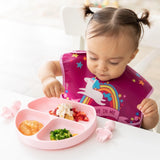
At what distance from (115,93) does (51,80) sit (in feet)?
0.89

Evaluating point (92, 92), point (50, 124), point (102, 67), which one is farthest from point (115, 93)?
point (50, 124)

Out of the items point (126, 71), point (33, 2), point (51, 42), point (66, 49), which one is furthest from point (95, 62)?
point (33, 2)

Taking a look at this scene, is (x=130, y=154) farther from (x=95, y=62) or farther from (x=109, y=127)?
(x=95, y=62)

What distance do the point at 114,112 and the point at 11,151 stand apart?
1.47ft

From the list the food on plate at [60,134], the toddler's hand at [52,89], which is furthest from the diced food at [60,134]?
the toddler's hand at [52,89]

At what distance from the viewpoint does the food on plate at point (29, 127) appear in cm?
60

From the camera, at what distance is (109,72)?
774 mm

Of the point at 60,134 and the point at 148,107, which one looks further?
the point at 148,107

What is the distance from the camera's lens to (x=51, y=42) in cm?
250

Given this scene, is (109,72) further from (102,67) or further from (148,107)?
(148,107)

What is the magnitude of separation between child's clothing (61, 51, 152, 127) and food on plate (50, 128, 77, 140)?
31 cm

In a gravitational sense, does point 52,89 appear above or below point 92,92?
above

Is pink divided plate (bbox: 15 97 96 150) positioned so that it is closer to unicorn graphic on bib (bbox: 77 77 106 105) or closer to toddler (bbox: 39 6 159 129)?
toddler (bbox: 39 6 159 129)

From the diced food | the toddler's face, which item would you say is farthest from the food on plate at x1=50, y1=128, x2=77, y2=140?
the toddler's face
